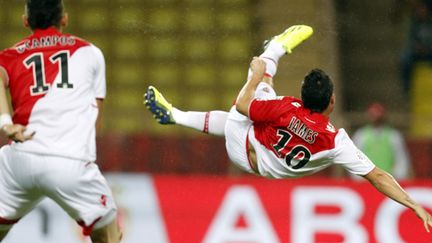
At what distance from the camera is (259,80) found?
6.94m

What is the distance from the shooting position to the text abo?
357 inches

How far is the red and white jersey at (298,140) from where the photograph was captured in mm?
6766

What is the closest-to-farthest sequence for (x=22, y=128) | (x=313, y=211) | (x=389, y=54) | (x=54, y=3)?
1. (x=22, y=128)
2. (x=54, y=3)
3. (x=313, y=211)
4. (x=389, y=54)

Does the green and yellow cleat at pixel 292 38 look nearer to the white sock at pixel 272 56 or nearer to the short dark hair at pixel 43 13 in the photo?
the white sock at pixel 272 56

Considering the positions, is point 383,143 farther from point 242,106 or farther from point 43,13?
point 43,13

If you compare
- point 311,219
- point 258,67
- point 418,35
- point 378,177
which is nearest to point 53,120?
point 258,67

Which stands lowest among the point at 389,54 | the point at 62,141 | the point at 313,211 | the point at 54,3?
the point at 313,211

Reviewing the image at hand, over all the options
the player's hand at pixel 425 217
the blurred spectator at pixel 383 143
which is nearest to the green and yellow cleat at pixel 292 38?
the player's hand at pixel 425 217

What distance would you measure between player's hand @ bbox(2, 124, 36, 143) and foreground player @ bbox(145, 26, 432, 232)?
4.81 ft

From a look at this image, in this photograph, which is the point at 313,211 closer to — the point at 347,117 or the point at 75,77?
the point at 347,117

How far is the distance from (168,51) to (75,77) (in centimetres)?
508

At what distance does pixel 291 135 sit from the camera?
6.82 meters

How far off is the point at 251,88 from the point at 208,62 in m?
4.41

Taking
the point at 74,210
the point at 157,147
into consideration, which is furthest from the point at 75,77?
the point at 157,147
